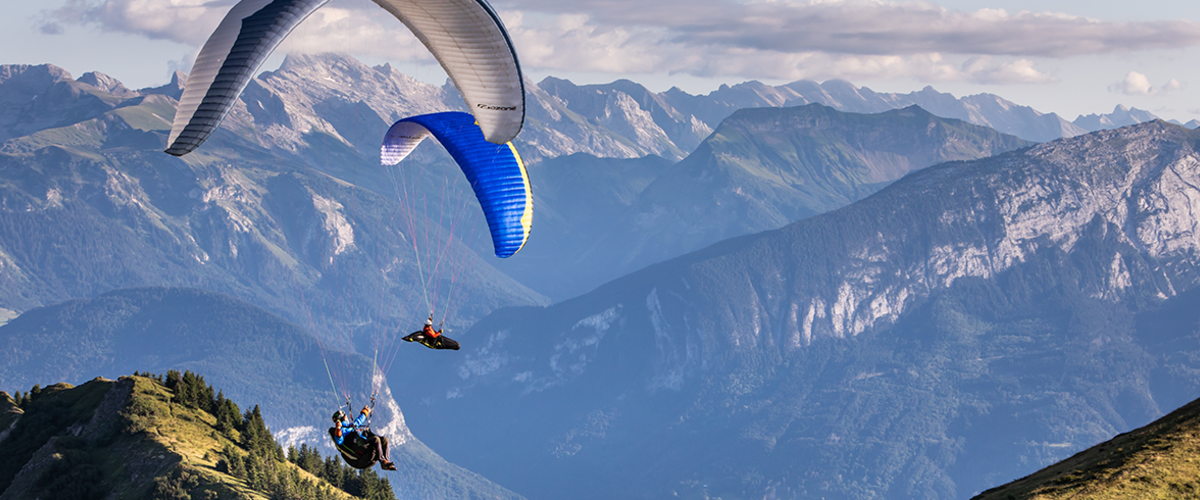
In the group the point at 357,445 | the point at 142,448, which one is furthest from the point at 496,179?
the point at 142,448

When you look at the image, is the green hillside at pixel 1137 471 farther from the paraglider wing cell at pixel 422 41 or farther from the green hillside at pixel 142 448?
the green hillside at pixel 142 448

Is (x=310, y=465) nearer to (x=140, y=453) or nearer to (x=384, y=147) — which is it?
(x=140, y=453)

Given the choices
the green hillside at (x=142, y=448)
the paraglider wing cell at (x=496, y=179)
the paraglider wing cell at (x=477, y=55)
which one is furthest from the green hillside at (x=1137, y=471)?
the green hillside at (x=142, y=448)

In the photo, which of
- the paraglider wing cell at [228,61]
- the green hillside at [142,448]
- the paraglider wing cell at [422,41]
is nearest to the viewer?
the paraglider wing cell at [228,61]

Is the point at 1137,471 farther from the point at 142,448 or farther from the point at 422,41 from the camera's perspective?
the point at 142,448

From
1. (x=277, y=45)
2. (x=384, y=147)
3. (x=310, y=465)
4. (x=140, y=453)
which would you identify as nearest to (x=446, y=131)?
(x=384, y=147)

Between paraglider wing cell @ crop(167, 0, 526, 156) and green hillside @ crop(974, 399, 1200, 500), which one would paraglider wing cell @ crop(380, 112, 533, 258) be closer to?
paraglider wing cell @ crop(167, 0, 526, 156)

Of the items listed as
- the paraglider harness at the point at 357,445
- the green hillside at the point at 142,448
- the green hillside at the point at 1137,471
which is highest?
the green hillside at the point at 142,448
